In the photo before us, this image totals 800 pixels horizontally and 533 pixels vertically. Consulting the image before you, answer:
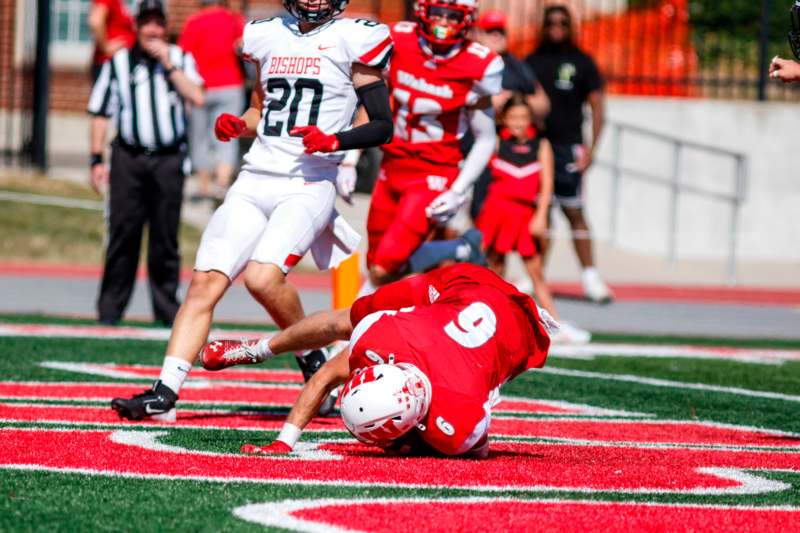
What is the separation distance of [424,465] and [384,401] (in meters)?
0.46

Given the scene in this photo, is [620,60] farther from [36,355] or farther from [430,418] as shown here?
[430,418]

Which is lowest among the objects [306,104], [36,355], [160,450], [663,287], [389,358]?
[663,287]

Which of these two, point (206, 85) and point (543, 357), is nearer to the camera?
point (543, 357)

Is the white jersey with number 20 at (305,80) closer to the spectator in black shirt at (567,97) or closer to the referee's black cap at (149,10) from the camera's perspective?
the referee's black cap at (149,10)

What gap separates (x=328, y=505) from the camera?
5117 millimetres

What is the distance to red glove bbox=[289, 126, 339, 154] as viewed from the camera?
22.2 feet

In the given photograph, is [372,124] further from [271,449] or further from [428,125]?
[428,125]

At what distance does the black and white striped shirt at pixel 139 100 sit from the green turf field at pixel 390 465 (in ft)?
7.43

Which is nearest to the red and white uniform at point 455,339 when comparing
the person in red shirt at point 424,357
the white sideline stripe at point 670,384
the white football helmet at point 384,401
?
the person in red shirt at point 424,357

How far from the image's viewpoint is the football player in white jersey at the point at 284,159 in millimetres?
7078

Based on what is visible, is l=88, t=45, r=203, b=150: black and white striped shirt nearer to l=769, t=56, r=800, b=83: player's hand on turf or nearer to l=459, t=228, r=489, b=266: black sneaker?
l=459, t=228, r=489, b=266: black sneaker

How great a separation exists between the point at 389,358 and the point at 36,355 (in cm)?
402

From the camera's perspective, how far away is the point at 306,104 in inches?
286

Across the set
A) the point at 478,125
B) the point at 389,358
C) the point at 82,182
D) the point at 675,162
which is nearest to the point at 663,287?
the point at 675,162
